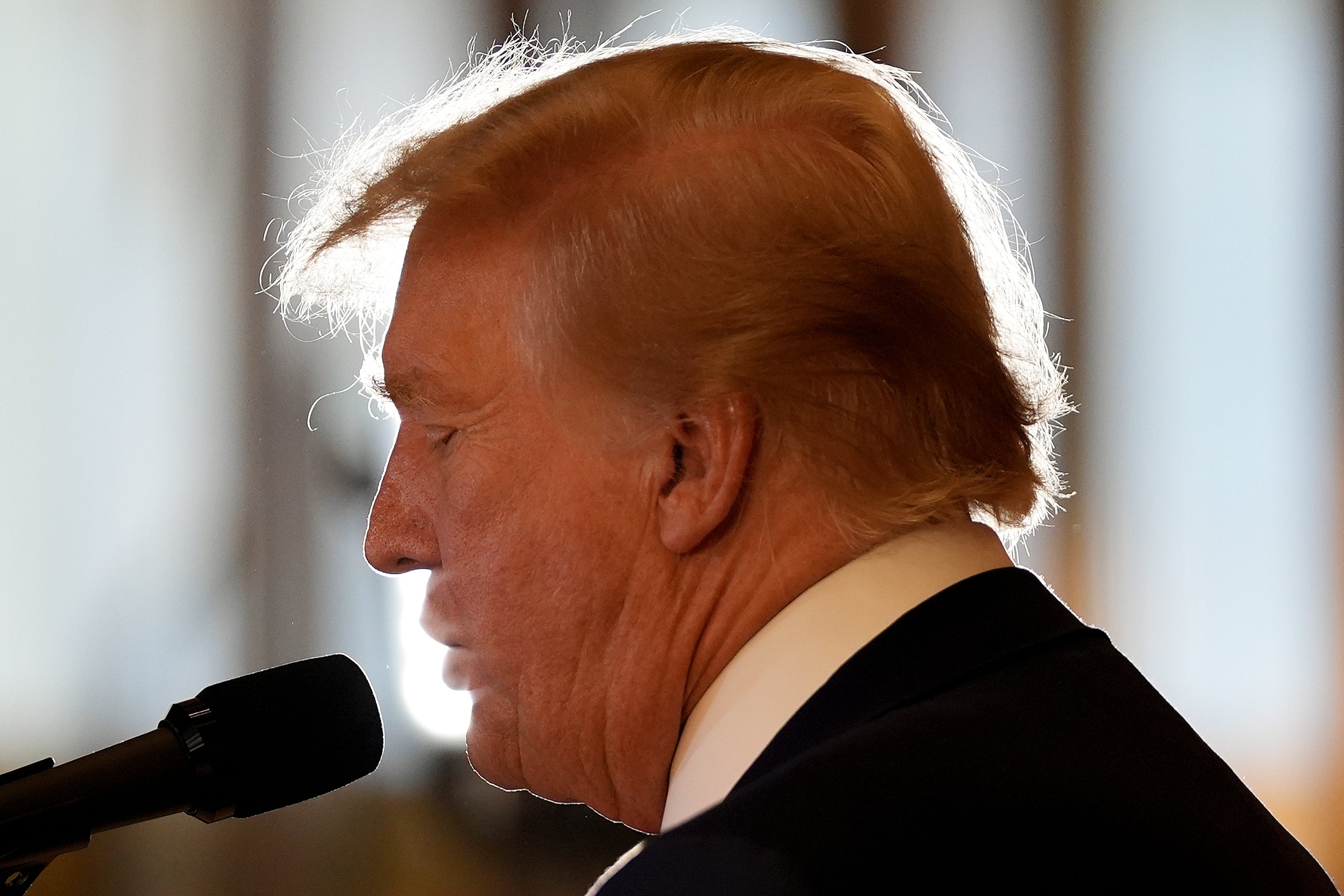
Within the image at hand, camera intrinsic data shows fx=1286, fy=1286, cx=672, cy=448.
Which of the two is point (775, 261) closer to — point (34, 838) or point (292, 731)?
point (292, 731)

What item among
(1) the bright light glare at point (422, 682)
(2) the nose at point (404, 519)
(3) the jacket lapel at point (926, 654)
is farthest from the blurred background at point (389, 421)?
(3) the jacket lapel at point (926, 654)

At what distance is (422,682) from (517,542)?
1506mm

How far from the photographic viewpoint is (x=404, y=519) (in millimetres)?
951

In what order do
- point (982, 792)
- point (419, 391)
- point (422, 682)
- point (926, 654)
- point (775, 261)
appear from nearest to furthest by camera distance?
point (982, 792)
point (926, 654)
point (775, 261)
point (419, 391)
point (422, 682)

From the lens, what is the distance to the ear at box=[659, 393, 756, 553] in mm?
813

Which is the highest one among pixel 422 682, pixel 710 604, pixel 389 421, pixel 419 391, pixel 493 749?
pixel 419 391

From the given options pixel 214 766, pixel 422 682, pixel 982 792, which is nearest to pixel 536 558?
pixel 214 766

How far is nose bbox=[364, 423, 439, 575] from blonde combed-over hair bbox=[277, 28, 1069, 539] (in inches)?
6.0

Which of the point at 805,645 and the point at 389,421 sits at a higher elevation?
the point at 805,645

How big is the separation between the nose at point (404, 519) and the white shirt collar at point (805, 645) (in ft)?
0.83

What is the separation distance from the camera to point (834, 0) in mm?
2537

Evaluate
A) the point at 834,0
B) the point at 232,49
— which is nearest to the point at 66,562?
the point at 232,49

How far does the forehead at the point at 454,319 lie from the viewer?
89cm

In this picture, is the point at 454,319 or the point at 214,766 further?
the point at 454,319
